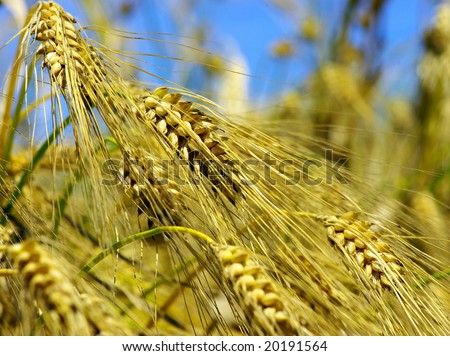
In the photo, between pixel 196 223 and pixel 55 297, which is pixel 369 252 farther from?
pixel 55 297

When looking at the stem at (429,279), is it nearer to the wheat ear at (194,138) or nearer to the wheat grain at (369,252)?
the wheat grain at (369,252)

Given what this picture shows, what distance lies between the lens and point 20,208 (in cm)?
69

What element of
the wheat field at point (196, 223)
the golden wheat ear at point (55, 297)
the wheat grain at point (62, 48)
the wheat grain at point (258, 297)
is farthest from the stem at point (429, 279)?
the wheat grain at point (62, 48)

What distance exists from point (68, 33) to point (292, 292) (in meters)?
0.42

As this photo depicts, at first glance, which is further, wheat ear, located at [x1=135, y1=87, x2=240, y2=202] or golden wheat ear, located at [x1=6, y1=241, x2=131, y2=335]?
wheat ear, located at [x1=135, y1=87, x2=240, y2=202]

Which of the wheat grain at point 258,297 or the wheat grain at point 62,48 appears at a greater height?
the wheat grain at point 62,48

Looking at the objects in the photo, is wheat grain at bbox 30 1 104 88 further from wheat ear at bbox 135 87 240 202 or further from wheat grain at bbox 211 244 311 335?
wheat grain at bbox 211 244 311 335

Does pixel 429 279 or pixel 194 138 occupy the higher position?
pixel 194 138

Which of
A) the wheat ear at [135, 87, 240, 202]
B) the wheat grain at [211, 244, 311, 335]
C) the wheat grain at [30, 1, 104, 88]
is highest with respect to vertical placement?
the wheat grain at [30, 1, 104, 88]

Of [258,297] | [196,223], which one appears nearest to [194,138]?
[196,223]

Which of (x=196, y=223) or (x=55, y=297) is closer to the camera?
(x=55, y=297)

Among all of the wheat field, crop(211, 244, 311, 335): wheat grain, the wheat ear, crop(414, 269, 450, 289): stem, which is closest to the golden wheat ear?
the wheat field
